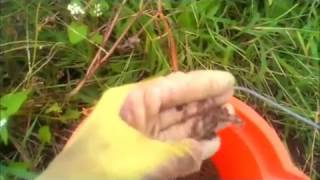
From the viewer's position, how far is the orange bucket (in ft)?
3.85

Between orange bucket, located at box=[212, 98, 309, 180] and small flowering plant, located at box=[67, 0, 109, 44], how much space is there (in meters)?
0.34

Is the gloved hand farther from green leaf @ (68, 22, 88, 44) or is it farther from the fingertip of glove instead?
green leaf @ (68, 22, 88, 44)

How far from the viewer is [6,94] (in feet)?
4.54

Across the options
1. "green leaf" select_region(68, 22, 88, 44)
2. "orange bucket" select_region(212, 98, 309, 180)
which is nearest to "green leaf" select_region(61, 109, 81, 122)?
"green leaf" select_region(68, 22, 88, 44)

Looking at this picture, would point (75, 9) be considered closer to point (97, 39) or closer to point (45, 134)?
point (97, 39)

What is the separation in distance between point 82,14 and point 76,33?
41 millimetres

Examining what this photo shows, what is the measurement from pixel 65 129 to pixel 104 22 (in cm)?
23

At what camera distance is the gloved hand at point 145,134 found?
0.96 metres

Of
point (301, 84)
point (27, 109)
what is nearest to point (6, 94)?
point (27, 109)

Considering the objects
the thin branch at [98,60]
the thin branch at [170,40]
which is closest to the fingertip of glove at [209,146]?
the thin branch at [170,40]

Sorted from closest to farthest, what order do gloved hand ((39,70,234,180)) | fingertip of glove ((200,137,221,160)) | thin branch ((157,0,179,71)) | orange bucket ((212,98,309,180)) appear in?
gloved hand ((39,70,234,180))
fingertip of glove ((200,137,221,160))
orange bucket ((212,98,309,180))
thin branch ((157,0,179,71))

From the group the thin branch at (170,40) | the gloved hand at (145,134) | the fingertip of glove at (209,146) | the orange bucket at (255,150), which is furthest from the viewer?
the thin branch at (170,40)

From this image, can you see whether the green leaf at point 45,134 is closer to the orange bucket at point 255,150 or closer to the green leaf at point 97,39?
the green leaf at point 97,39

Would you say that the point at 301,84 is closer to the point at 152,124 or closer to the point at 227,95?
the point at 227,95
